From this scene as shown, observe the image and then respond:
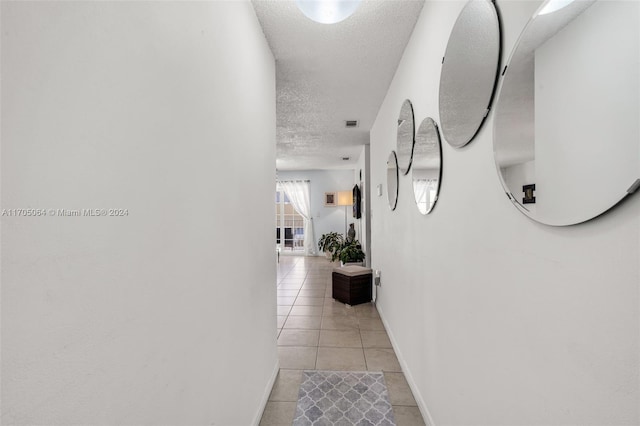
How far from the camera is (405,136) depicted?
2.14 meters

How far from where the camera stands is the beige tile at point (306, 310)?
3533 mm

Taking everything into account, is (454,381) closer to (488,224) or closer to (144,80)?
(488,224)

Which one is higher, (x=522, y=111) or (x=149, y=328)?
(x=522, y=111)

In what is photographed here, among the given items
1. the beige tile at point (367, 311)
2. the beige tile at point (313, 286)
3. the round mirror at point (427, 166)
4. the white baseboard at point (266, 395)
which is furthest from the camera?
the beige tile at point (313, 286)

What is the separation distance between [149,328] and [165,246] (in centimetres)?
21

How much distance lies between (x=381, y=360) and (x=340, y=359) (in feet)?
1.13

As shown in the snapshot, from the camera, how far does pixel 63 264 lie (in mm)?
501

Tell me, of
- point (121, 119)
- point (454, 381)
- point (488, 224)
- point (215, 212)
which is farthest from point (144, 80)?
point (454, 381)

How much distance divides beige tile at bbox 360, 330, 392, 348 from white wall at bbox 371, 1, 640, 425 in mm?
717

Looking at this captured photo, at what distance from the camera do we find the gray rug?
173 centimetres

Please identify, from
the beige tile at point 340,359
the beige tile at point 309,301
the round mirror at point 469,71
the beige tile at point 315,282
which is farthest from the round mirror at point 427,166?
the beige tile at point 315,282

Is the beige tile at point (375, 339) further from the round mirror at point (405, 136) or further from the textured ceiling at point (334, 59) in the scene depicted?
the textured ceiling at point (334, 59)

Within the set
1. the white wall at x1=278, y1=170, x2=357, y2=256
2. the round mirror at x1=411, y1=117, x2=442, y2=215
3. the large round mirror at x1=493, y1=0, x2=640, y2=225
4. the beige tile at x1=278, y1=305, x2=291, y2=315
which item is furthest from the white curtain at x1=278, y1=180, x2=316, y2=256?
the large round mirror at x1=493, y1=0, x2=640, y2=225

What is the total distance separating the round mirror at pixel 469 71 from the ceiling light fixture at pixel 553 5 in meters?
0.20
